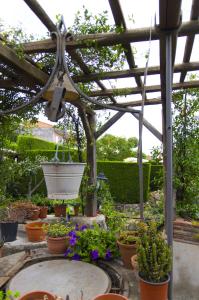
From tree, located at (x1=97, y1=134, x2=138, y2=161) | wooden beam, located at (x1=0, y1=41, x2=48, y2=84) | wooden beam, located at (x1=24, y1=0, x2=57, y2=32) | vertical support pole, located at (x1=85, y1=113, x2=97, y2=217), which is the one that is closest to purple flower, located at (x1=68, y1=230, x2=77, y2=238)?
vertical support pole, located at (x1=85, y1=113, x2=97, y2=217)

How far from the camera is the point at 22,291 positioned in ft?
8.25

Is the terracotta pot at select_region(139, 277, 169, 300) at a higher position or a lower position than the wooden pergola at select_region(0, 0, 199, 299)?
lower

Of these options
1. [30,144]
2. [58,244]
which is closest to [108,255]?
[58,244]

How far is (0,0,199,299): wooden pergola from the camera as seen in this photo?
2.05 meters

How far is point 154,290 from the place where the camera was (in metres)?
2.08

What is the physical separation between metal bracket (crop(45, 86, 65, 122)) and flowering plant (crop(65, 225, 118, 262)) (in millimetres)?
1842

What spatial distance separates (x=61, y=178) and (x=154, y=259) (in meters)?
0.95

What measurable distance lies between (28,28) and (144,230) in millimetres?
2293

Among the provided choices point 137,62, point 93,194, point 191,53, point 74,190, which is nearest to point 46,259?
point 74,190

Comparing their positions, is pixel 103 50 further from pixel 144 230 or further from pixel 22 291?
pixel 22 291

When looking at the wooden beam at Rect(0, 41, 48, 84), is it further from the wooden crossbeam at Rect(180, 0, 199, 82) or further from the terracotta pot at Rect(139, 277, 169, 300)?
the terracotta pot at Rect(139, 277, 169, 300)

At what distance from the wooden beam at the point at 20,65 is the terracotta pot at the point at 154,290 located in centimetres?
226

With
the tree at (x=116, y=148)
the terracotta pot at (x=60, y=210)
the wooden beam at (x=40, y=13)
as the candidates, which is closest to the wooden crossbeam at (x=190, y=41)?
the wooden beam at (x=40, y=13)

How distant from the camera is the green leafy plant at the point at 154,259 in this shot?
6.81 feet
